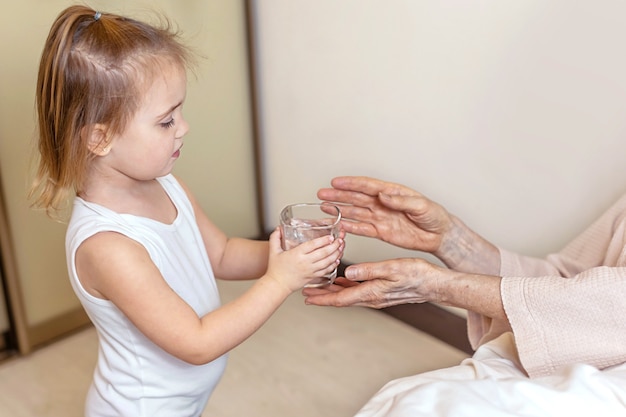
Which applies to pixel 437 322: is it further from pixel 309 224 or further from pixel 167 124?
pixel 167 124

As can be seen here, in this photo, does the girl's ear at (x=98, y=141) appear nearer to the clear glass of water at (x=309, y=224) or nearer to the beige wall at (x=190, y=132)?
the clear glass of water at (x=309, y=224)

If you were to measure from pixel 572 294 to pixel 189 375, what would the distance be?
1.98 ft

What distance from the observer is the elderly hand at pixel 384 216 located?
4.14 ft

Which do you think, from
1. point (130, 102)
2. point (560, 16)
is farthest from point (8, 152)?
point (560, 16)

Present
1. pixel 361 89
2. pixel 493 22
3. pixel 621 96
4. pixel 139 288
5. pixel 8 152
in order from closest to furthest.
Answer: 1. pixel 139 288
2. pixel 621 96
3. pixel 493 22
4. pixel 8 152
5. pixel 361 89

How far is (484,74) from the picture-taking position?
1555 mm

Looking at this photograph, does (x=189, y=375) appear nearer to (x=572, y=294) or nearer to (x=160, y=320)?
(x=160, y=320)

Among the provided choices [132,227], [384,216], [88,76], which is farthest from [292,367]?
[88,76]

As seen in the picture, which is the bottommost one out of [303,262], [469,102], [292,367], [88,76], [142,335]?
[292,367]

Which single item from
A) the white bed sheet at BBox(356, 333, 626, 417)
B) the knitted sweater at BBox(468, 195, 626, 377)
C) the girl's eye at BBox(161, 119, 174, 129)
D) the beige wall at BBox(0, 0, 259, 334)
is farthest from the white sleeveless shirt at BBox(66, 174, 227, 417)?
the beige wall at BBox(0, 0, 259, 334)

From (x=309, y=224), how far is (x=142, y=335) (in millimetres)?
306

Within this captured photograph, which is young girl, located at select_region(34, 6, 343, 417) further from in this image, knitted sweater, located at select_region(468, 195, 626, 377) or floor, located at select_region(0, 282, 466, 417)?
floor, located at select_region(0, 282, 466, 417)

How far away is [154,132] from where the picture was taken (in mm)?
927

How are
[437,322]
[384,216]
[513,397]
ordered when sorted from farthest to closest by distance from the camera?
[437,322], [384,216], [513,397]
